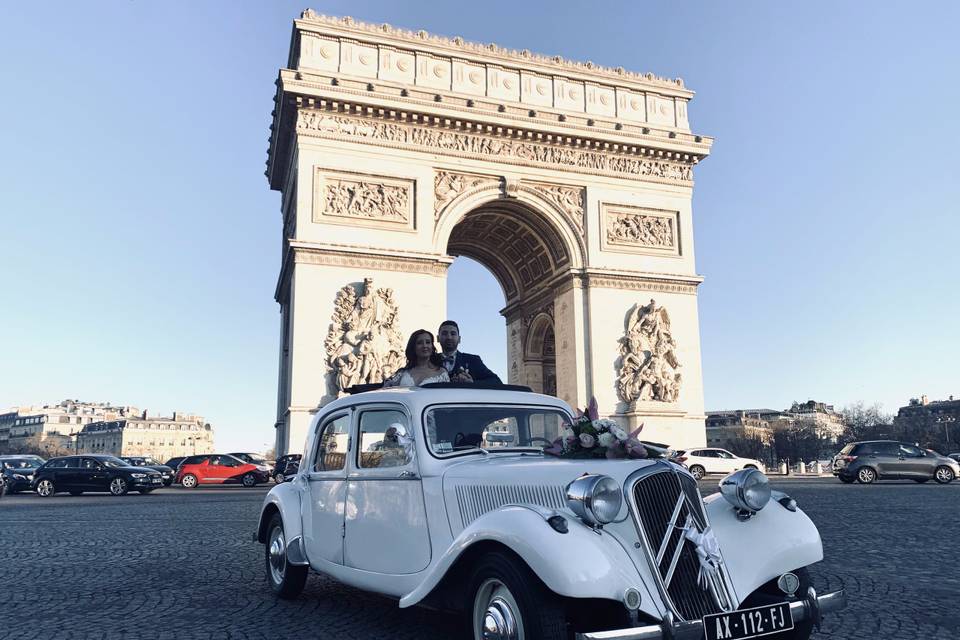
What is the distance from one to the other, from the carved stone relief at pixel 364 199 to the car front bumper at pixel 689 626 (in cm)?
1830

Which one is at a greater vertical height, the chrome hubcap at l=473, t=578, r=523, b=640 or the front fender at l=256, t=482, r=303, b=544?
the front fender at l=256, t=482, r=303, b=544

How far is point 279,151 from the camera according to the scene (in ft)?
77.4

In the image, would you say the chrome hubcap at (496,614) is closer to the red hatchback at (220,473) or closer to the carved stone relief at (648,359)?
the carved stone relief at (648,359)

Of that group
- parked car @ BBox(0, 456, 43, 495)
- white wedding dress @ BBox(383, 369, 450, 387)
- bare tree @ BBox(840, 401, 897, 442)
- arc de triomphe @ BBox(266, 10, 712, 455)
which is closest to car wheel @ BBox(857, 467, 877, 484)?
arc de triomphe @ BBox(266, 10, 712, 455)

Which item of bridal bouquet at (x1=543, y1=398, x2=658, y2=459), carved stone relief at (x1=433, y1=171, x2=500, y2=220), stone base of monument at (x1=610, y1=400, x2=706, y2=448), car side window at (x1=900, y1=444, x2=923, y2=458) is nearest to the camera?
bridal bouquet at (x1=543, y1=398, x2=658, y2=459)

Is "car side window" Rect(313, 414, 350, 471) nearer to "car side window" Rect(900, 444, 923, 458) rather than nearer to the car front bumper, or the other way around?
the car front bumper

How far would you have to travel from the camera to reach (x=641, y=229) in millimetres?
23797

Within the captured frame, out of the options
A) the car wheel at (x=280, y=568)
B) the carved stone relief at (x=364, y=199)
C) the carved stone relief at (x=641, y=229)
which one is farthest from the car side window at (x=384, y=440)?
the carved stone relief at (x=641, y=229)

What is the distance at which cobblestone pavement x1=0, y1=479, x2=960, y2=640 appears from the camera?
420 centimetres

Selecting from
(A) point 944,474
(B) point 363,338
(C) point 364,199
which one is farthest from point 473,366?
(A) point 944,474

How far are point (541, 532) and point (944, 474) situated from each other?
22605mm

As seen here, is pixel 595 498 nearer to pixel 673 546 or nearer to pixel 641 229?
pixel 673 546

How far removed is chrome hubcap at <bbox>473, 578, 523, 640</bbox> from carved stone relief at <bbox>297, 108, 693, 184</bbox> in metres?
18.8

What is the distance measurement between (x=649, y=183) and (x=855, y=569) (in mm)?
19366
